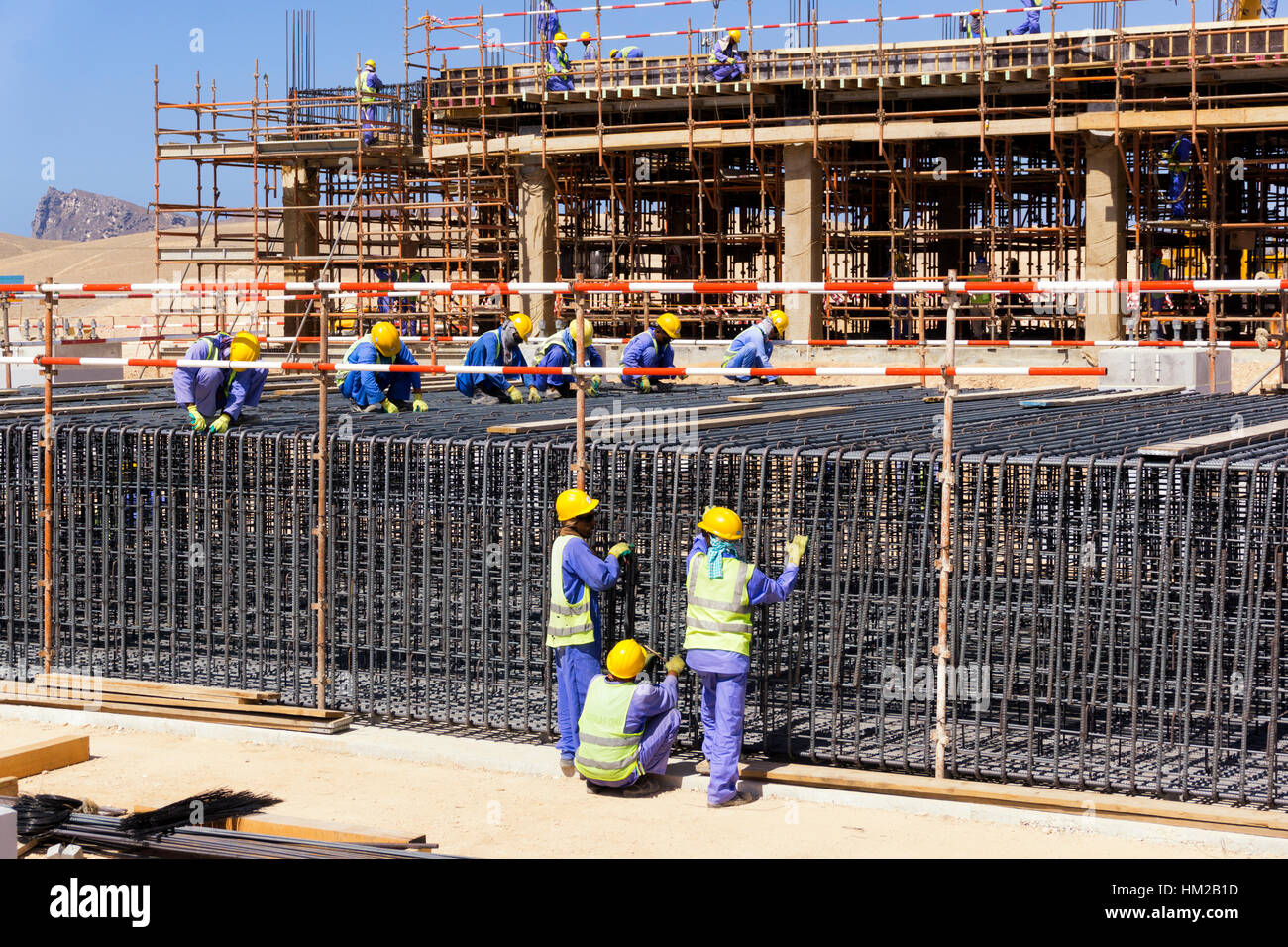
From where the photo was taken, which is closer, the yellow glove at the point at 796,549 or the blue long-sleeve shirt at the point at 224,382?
the yellow glove at the point at 796,549

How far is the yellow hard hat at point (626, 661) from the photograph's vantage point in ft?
29.6

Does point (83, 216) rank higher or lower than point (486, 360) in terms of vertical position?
higher

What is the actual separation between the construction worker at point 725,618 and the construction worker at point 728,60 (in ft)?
77.9

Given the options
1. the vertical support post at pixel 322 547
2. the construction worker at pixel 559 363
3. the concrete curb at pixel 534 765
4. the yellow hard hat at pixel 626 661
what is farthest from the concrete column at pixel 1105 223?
the yellow hard hat at pixel 626 661

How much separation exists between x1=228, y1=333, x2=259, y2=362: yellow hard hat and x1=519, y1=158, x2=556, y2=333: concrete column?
2149 centimetres

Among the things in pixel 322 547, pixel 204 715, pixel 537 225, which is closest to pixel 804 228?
pixel 537 225

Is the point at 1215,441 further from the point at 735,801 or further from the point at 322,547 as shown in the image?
the point at 322,547

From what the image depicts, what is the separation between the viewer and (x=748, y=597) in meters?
8.73

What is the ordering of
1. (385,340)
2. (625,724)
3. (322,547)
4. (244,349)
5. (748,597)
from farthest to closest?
1. (385,340)
2. (244,349)
3. (322,547)
4. (625,724)
5. (748,597)

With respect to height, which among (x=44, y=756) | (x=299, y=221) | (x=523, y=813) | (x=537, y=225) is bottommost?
(x=523, y=813)

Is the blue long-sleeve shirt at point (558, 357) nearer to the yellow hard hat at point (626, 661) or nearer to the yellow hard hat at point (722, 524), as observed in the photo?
the yellow hard hat at point (626, 661)

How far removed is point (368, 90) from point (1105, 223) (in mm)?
17894

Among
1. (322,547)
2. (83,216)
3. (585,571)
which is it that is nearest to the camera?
(585,571)

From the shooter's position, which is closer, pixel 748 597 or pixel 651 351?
pixel 748 597
